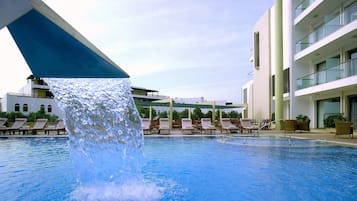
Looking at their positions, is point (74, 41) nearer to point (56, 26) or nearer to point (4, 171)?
point (56, 26)

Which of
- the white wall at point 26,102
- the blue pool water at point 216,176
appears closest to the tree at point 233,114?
the white wall at point 26,102

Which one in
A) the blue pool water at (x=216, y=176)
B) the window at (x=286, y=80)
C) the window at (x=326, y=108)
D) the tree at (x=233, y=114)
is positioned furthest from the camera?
the tree at (x=233, y=114)

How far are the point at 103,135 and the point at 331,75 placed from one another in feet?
47.7

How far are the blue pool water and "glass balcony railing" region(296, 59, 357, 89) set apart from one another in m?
6.57

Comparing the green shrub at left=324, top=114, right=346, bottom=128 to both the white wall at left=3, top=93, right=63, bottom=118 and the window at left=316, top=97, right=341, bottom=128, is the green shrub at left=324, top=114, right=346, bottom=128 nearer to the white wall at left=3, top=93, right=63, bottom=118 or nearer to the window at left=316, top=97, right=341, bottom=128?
the window at left=316, top=97, right=341, bottom=128

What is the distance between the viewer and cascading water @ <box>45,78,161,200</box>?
193 inches

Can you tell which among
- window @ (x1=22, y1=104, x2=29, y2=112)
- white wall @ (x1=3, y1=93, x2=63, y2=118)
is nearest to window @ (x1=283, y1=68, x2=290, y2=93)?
white wall @ (x1=3, y1=93, x2=63, y2=118)

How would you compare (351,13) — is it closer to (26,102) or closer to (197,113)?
(197,113)

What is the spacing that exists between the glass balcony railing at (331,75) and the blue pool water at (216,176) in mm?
6565

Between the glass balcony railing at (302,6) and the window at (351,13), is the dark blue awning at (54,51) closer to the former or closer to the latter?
the window at (351,13)

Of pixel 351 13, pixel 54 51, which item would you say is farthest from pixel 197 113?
pixel 54 51

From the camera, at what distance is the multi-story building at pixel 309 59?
15.4m

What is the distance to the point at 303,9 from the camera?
19562 mm

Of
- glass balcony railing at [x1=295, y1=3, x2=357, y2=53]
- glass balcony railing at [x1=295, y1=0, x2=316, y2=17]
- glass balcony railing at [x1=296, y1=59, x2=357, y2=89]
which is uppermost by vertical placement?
glass balcony railing at [x1=295, y1=0, x2=316, y2=17]
